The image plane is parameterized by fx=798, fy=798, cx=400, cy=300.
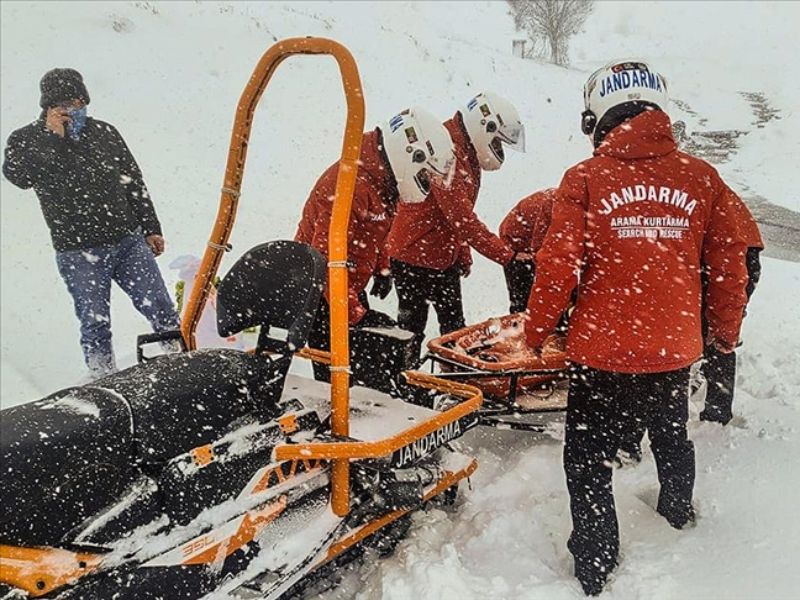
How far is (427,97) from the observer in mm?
12391

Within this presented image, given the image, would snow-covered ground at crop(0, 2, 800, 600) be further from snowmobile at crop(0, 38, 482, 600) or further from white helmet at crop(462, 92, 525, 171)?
white helmet at crop(462, 92, 525, 171)

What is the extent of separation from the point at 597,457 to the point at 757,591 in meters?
0.69

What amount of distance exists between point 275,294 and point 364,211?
89 centimetres

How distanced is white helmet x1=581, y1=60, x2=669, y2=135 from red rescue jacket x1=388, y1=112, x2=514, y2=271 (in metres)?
1.57

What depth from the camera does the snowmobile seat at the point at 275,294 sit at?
3.08m

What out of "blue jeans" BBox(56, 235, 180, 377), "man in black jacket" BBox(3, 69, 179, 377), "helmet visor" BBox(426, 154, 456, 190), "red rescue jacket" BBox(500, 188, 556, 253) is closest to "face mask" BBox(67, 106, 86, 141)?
"man in black jacket" BBox(3, 69, 179, 377)

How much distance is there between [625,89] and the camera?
302 centimetres

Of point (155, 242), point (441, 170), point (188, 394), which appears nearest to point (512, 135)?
point (441, 170)

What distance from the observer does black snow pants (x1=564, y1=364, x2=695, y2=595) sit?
296cm

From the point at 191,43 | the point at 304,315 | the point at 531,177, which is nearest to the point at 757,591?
the point at 304,315

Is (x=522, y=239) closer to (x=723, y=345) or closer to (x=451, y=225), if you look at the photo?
(x=451, y=225)

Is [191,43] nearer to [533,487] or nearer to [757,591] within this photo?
[533,487]

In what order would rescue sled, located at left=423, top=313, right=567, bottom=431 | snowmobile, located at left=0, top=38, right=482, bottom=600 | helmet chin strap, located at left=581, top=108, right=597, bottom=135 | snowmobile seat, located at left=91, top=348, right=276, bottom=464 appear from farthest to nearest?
rescue sled, located at left=423, top=313, right=567, bottom=431
helmet chin strap, located at left=581, top=108, right=597, bottom=135
snowmobile seat, located at left=91, top=348, right=276, bottom=464
snowmobile, located at left=0, top=38, right=482, bottom=600

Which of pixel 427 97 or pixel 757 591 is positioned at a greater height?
pixel 427 97
